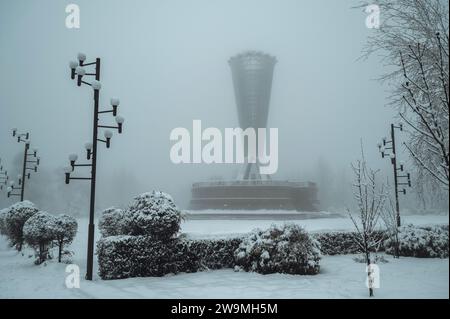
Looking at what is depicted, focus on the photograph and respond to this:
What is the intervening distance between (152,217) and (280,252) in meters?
3.69

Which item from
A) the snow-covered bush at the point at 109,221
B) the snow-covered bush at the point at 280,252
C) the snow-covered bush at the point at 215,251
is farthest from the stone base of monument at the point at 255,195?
the snow-covered bush at the point at 280,252

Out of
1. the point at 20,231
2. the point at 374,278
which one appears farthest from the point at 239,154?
the point at 374,278

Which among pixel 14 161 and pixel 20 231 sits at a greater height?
pixel 14 161

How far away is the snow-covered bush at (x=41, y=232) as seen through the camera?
33.6 feet

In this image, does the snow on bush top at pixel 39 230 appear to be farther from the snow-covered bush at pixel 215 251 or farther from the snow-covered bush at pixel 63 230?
the snow-covered bush at pixel 215 251

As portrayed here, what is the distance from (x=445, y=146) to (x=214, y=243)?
6.56 meters

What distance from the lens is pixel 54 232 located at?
409 inches

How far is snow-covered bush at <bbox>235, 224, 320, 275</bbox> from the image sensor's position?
29.4 feet

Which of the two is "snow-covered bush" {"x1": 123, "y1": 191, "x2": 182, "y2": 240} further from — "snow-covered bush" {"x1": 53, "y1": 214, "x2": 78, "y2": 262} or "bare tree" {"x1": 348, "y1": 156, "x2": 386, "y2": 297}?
"bare tree" {"x1": 348, "y1": 156, "x2": 386, "y2": 297}

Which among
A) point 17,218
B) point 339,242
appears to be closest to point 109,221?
point 17,218

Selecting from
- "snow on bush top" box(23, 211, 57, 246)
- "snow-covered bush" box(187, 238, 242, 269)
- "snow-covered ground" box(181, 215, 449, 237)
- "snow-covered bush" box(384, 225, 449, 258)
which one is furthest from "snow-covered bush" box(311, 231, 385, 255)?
"snow on bush top" box(23, 211, 57, 246)

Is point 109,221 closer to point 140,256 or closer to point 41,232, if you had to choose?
point 41,232

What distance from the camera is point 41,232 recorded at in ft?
33.6
